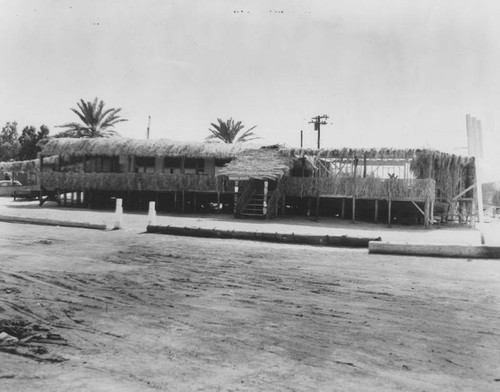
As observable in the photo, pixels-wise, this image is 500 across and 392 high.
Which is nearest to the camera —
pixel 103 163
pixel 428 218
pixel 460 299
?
pixel 460 299

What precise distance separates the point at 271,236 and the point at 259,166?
9.47 meters

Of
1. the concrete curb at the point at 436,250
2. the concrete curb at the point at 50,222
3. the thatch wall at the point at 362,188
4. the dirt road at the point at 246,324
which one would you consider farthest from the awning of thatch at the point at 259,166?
the dirt road at the point at 246,324

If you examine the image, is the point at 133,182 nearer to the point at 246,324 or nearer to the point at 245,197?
the point at 245,197

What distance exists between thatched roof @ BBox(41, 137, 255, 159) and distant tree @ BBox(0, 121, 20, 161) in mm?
31655

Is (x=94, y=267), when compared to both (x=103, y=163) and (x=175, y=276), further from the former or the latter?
(x=103, y=163)

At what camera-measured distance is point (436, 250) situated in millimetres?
11570

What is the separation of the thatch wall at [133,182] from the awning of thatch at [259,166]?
183 centimetres

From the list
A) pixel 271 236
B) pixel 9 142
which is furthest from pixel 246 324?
pixel 9 142

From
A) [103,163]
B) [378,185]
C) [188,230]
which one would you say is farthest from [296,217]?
[103,163]

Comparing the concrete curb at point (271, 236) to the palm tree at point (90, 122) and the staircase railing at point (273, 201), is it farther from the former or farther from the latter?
the palm tree at point (90, 122)

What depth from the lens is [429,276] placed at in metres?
8.98

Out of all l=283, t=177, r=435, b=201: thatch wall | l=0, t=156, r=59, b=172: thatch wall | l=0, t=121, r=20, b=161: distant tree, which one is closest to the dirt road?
l=283, t=177, r=435, b=201: thatch wall

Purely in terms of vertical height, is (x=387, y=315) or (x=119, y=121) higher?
(x=119, y=121)

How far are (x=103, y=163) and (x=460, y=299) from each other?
84.9ft
